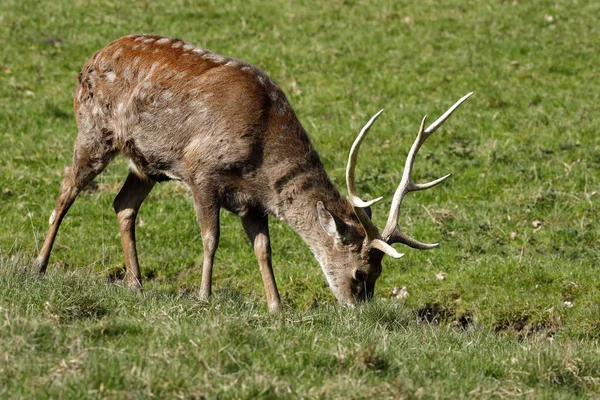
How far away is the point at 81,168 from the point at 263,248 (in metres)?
1.81

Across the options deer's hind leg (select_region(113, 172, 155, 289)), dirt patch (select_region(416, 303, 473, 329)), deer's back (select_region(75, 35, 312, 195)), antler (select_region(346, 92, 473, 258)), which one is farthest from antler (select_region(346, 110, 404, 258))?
deer's hind leg (select_region(113, 172, 155, 289))

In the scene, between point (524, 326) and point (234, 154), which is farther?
point (524, 326)

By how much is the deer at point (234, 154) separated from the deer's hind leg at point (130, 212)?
1.08 feet

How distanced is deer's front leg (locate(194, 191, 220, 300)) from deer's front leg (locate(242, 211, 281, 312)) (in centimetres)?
36

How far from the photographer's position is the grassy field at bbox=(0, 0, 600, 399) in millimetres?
5508

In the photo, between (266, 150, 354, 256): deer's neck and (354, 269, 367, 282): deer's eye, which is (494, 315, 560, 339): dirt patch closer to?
(354, 269, 367, 282): deer's eye

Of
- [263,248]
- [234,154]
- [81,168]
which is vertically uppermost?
[234,154]

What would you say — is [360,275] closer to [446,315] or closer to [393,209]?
[393,209]

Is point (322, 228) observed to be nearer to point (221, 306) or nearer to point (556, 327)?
point (221, 306)

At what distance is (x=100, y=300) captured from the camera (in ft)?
21.1

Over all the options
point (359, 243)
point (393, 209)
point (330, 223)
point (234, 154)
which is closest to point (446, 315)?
point (359, 243)

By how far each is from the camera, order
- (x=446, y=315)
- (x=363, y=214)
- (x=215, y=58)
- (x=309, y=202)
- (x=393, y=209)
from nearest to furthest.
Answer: (x=363, y=214), (x=393, y=209), (x=309, y=202), (x=215, y=58), (x=446, y=315)

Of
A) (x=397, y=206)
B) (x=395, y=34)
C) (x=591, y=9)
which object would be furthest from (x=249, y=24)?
(x=397, y=206)

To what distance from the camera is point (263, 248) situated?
27.8 ft
